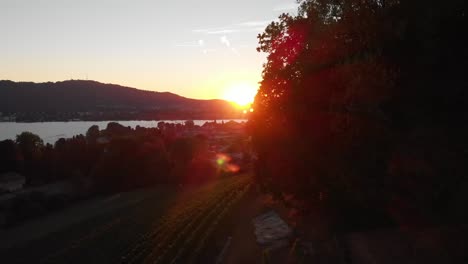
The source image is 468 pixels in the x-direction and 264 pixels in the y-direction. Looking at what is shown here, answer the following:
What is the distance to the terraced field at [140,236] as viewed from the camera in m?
32.2

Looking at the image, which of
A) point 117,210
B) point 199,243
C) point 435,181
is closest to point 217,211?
point 199,243

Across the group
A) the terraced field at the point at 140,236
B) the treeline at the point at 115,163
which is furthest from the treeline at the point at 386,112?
the treeline at the point at 115,163

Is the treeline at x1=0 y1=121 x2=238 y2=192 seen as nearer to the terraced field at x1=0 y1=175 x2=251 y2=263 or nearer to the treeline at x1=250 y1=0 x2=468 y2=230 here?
the terraced field at x1=0 y1=175 x2=251 y2=263

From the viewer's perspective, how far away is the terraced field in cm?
3225

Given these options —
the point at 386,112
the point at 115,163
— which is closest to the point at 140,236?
the point at 386,112

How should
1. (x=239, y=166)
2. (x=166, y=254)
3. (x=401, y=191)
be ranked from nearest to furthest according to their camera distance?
1. (x=401, y=191)
2. (x=166, y=254)
3. (x=239, y=166)

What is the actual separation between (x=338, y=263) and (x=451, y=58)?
10.3 m

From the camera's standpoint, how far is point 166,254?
3080 centimetres

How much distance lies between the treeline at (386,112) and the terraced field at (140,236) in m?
13.1

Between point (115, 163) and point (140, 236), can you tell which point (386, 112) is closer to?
point (140, 236)

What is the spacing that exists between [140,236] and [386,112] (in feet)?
90.4

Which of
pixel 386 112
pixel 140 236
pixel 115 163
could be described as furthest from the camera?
pixel 115 163

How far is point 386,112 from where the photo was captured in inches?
671

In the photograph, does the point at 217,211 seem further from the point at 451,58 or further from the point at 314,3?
the point at 451,58
